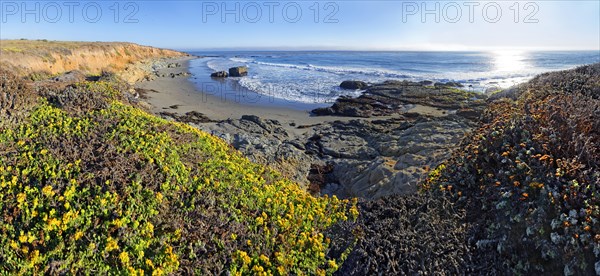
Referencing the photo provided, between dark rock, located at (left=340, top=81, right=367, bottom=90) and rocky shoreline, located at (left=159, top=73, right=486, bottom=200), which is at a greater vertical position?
dark rock, located at (left=340, top=81, right=367, bottom=90)

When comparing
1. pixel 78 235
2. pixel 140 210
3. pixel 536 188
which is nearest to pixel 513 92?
pixel 536 188

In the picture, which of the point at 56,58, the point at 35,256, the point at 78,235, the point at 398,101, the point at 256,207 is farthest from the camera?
the point at 56,58

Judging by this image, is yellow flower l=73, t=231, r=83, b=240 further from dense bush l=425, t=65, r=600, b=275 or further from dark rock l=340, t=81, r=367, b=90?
dark rock l=340, t=81, r=367, b=90

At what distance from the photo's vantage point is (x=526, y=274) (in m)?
3.56

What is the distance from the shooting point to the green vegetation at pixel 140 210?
3.52m

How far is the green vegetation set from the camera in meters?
3.52

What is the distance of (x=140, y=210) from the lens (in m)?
4.08

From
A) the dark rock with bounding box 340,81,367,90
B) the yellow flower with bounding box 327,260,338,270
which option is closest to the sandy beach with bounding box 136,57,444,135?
the dark rock with bounding box 340,81,367,90

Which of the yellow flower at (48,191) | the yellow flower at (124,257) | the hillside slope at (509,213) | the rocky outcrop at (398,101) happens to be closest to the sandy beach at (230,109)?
the rocky outcrop at (398,101)

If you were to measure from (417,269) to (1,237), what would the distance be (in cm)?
425

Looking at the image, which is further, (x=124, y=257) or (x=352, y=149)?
(x=352, y=149)

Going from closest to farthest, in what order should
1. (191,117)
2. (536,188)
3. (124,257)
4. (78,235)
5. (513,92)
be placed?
1. (124,257)
2. (78,235)
3. (536,188)
4. (513,92)
5. (191,117)

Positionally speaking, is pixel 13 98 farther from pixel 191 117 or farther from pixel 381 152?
pixel 191 117

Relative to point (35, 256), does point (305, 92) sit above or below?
above
